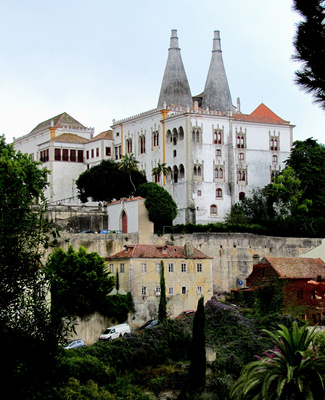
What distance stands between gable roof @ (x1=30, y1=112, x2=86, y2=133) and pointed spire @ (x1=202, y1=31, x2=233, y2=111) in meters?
17.5

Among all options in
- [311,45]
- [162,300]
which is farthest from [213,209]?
[311,45]

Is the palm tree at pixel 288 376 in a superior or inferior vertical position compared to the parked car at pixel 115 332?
superior

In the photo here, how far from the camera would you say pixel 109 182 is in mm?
80812

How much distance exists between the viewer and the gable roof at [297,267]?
60062mm

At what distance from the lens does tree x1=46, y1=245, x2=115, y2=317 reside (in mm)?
55438

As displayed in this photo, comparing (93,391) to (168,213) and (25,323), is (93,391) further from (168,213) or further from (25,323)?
(168,213)

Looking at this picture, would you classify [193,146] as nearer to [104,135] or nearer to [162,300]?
[104,135]

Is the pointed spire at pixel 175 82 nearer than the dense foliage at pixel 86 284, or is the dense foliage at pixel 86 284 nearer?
the dense foliage at pixel 86 284

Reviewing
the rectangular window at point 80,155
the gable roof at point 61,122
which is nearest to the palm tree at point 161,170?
the rectangular window at point 80,155

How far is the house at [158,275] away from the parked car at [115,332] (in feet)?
10.0

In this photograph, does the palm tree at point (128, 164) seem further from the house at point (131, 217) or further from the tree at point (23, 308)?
the tree at point (23, 308)

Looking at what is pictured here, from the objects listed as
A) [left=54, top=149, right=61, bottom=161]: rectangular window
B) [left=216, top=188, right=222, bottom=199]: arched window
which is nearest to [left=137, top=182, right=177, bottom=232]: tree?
[left=216, top=188, right=222, bottom=199]: arched window

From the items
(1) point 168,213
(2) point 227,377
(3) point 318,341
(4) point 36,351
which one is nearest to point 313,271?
(1) point 168,213

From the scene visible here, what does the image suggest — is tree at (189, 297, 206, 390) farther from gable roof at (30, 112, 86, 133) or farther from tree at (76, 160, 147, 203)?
gable roof at (30, 112, 86, 133)
